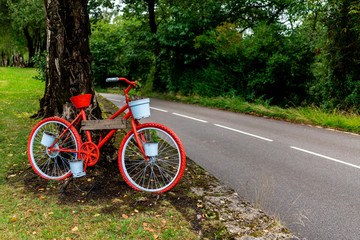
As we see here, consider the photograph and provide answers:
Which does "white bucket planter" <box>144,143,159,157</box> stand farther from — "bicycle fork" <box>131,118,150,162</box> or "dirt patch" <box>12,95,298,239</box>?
"dirt patch" <box>12,95,298,239</box>

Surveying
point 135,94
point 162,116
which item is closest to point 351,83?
point 162,116

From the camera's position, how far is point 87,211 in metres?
3.19

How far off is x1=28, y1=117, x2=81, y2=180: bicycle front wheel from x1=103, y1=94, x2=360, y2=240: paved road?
263 centimetres

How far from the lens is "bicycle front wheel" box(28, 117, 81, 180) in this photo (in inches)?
157

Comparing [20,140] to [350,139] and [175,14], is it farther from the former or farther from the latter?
[175,14]

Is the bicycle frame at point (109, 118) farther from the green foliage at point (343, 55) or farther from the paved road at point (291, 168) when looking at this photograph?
the green foliage at point (343, 55)

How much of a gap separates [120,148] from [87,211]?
855 millimetres

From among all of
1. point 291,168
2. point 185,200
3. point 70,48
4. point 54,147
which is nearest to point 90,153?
point 54,147

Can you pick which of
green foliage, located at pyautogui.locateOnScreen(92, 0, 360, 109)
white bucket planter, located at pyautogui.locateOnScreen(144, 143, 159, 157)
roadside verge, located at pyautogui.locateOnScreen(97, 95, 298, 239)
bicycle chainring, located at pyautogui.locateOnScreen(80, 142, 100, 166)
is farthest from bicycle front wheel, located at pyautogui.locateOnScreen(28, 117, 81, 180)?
green foliage, located at pyautogui.locateOnScreen(92, 0, 360, 109)

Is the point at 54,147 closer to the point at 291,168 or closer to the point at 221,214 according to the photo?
the point at 221,214

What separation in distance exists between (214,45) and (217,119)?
7037mm

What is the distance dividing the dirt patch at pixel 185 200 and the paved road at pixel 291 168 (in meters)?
0.51

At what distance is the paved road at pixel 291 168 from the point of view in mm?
3795

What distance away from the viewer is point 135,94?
3.81 meters
